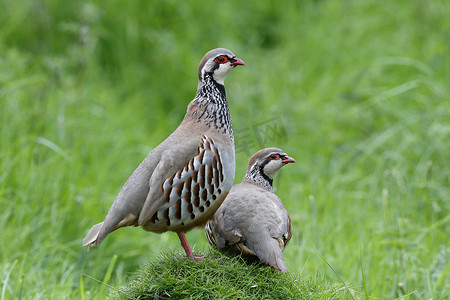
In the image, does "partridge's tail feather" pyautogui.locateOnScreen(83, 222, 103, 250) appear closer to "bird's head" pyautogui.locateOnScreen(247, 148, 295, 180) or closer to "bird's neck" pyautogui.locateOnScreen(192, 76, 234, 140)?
"bird's neck" pyautogui.locateOnScreen(192, 76, 234, 140)

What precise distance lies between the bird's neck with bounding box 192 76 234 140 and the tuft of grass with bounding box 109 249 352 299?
2.64 ft

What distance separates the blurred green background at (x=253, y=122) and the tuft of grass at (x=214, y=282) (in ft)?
2.04

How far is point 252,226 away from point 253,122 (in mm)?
4545

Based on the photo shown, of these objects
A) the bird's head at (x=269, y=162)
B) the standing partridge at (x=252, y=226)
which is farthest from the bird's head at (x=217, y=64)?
the standing partridge at (x=252, y=226)

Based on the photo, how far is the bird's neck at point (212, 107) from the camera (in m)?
3.82

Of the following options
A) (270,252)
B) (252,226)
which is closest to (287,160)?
(252,226)

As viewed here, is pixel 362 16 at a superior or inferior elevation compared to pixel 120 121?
superior

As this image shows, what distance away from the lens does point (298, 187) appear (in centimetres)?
706

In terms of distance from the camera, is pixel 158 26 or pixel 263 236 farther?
pixel 158 26

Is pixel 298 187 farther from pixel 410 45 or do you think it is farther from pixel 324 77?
pixel 410 45

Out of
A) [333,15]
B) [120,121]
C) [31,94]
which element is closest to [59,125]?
[31,94]

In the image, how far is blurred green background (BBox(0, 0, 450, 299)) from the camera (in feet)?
16.8

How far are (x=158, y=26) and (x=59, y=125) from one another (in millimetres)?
3129

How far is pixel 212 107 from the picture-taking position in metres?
3.83
